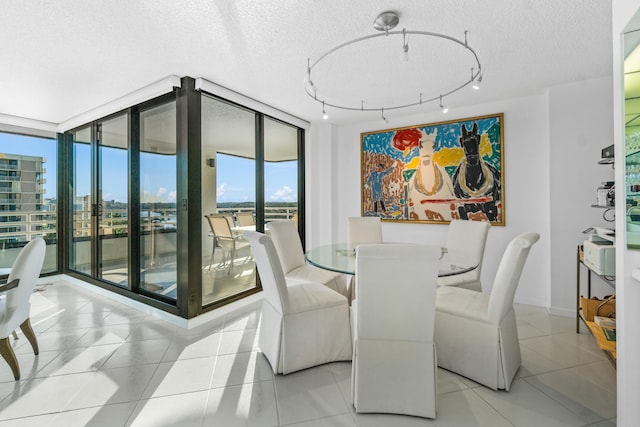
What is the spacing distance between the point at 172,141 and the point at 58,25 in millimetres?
1211

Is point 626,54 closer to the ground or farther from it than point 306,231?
farther from it

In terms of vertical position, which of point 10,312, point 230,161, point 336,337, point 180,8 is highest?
point 180,8

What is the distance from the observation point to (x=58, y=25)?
1.92 meters

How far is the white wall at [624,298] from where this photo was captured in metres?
1.28

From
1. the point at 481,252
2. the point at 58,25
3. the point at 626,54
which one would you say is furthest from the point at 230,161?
the point at 626,54

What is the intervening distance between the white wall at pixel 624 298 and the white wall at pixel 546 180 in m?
1.95

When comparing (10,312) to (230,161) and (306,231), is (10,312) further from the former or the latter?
(306,231)

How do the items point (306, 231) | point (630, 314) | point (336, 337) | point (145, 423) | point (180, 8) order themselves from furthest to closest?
point (306, 231) < point (336, 337) < point (180, 8) < point (145, 423) < point (630, 314)

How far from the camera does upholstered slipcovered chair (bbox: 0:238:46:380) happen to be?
6.30ft

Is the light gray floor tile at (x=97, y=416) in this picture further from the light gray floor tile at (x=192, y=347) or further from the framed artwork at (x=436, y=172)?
the framed artwork at (x=436, y=172)

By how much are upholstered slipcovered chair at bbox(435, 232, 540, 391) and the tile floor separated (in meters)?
0.09

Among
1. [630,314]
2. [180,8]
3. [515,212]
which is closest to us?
[630,314]

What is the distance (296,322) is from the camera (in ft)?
6.55

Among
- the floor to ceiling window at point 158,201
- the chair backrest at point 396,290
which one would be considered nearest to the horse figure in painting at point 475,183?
the chair backrest at point 396,290
